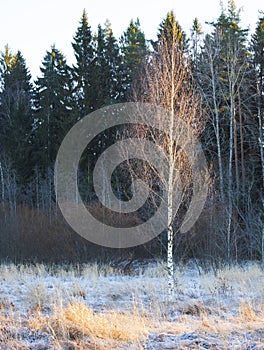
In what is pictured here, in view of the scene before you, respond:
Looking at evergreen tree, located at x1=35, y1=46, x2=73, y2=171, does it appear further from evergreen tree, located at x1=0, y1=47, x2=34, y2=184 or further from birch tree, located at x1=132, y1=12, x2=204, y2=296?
birch tree, located at x1=132, y1=12, x2=204, y2=296

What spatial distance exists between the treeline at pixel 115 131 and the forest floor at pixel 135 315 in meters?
2.40

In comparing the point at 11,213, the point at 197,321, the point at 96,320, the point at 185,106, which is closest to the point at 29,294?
the point at 96,320

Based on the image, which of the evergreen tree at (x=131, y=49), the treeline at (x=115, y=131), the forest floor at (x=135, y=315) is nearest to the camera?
the forest floor at (x=135, y=315)

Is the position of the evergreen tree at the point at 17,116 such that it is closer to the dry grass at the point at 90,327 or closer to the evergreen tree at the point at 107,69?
the evergreen tree at the point at 107,69

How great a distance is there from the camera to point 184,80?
424 inches

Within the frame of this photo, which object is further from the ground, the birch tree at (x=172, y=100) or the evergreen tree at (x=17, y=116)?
the evergreen tree at (x=17, y=116)

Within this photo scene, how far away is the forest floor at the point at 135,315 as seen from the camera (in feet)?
16.8

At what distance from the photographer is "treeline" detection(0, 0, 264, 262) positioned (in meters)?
15.9

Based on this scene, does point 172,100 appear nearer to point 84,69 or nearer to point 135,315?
point 135,315

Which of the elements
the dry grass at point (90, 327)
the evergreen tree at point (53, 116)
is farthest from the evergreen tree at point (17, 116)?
the dry grass at point (90, 327)

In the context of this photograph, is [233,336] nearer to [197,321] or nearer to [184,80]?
[197,321]

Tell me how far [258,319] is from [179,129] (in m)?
5.03

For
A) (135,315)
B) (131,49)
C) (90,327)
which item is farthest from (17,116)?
(90,327)

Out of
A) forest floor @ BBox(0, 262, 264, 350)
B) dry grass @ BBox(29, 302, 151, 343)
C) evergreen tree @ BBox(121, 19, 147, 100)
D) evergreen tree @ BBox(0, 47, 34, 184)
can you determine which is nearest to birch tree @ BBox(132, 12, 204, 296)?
forest floor @ BBox(0, 262, 264, 350)
